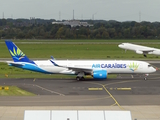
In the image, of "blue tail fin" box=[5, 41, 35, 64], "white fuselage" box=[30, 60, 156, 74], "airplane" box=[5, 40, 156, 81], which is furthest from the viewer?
"blue tail fin" box=[5, 41, 35, 64]

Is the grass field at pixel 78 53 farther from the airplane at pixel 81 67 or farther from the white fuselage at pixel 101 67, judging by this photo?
the airplane at pixel 81 67

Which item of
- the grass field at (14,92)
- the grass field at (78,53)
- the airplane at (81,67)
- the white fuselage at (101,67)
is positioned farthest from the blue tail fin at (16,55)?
the grass field at (78,53)

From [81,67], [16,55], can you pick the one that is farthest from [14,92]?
[81,67]

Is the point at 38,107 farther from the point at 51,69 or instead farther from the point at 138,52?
the point at 138,52

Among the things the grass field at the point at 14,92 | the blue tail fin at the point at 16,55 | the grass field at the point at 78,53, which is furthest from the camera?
the grass field at the point at 78,53

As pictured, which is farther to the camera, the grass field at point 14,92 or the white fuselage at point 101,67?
the white fuselage at point 101,67

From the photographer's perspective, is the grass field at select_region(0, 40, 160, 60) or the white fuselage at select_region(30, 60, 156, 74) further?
the grass field at select_region(0, 40, 160, 60)

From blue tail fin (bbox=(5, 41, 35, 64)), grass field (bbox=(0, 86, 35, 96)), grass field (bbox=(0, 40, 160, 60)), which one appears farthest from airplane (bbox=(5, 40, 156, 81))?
grass field (bbox=(0, 40, 160, 60))

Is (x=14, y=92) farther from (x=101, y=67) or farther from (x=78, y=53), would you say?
(x=78, y=53)

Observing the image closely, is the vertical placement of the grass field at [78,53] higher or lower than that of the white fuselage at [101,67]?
lower

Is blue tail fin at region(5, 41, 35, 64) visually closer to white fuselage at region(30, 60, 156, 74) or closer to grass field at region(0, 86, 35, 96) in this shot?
white fuselage at region(30, 60, 156, 74)

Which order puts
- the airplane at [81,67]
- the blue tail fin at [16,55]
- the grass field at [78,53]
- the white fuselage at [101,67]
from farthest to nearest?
the grass field at [78,53] → the blue tail fin at [16,55] → the white fuselage at [101,67] → the airplane at [81,67]

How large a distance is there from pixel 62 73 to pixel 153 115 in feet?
84.1

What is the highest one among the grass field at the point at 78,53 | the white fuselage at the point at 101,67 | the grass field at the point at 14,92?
the white fuselage at the point at 101,67
